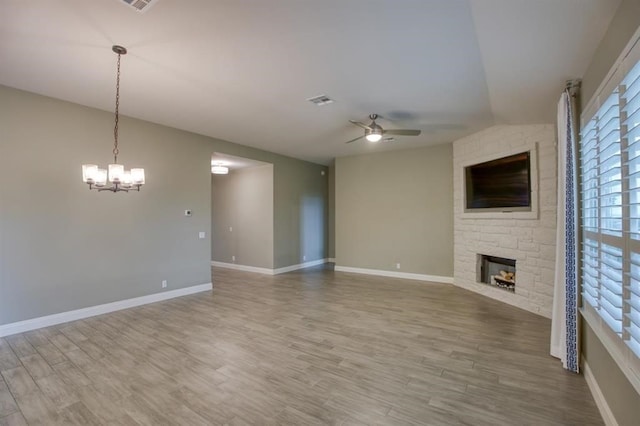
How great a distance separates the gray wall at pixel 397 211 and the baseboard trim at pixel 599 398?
3.83 m

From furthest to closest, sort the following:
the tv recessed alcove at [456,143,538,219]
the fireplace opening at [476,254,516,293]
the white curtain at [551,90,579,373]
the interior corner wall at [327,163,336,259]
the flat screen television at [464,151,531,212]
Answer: the interior corner wall at [327,163,336,259]
the fireplace opening at [476,254,516,293]
the flat screen television at [464,151,531,212]
the tv recessed alcove at [456,143,538,219]
the white curtain at [551,90,579,373]

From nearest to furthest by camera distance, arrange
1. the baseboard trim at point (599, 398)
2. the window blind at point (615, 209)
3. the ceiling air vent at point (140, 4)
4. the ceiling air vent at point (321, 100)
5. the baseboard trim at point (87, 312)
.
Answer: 1. the window blind at point (615, 209)
2. the baseboard trim at point (599, 398)
3. the ceiling air vent at point (140, 4)
4. the baseboard trim at point (87, 312)
5. the ceiling air vent at point (321, 100)

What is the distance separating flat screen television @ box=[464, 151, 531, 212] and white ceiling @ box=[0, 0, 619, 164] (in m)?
0.81

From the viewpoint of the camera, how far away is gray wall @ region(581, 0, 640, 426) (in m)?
1.72

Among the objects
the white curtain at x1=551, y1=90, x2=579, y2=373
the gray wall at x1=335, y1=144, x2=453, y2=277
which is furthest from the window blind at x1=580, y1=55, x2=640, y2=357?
the gray wall at x1=335, y1=144, x2=453, y2=277

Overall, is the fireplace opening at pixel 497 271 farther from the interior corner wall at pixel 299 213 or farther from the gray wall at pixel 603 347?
the interior corner wall at pixel 299 213

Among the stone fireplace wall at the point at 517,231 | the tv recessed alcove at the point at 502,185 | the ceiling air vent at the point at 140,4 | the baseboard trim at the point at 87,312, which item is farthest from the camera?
the tv recessed alcove at the point at 502,185

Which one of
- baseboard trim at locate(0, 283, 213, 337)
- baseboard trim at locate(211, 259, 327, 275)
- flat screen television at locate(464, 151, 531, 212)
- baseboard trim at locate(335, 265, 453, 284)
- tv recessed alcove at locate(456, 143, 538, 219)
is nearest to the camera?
baseboard trim at locate(0, 283, 213, 337)

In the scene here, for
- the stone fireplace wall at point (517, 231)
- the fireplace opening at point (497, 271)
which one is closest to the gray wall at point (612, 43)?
the stone fireplace wall at point (517, 231)

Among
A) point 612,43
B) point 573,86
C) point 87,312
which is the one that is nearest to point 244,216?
point 87,312

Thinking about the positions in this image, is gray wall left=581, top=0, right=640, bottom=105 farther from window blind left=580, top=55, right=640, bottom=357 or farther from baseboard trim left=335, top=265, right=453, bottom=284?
baseboard trim left=335, top=265, right=453, bottom=284

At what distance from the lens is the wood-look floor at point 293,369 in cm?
221

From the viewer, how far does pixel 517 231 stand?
16.0ft

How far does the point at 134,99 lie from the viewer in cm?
410
